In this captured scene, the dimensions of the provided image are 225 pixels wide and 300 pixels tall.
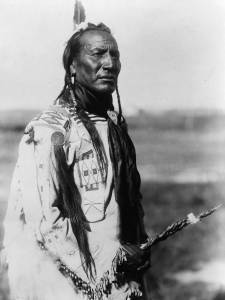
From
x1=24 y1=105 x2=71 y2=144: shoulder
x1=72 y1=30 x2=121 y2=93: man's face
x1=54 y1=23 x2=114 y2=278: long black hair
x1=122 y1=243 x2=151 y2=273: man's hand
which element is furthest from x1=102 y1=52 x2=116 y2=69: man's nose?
x1=122 y1=243 x2=151 y2=273: man's hand

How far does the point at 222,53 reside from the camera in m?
3.53

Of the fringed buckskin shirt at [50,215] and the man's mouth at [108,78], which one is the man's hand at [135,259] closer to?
the fringed buckskin shirt at [50,215]

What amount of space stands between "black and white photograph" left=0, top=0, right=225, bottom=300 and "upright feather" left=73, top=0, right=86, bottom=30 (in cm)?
1

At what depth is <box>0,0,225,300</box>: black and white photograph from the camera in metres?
3.23

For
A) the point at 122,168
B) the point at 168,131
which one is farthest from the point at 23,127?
the point at 168,131

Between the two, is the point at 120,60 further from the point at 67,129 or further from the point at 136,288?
the point at 136,288

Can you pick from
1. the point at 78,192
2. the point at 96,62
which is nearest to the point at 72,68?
the point at 96,62

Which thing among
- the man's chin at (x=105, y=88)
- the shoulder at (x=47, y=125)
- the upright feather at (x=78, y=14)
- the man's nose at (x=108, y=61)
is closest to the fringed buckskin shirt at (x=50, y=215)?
the shoulder at (x=47, y=125)

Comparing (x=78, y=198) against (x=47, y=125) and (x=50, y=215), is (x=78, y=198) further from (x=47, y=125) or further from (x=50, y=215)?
(x=47, y=125)

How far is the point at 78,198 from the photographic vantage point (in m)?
3.25

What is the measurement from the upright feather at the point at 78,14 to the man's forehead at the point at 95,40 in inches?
3.7

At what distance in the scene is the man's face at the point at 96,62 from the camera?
3.28 metres

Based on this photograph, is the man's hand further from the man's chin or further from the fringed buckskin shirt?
the man's chin

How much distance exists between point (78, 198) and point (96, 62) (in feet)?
2.11
